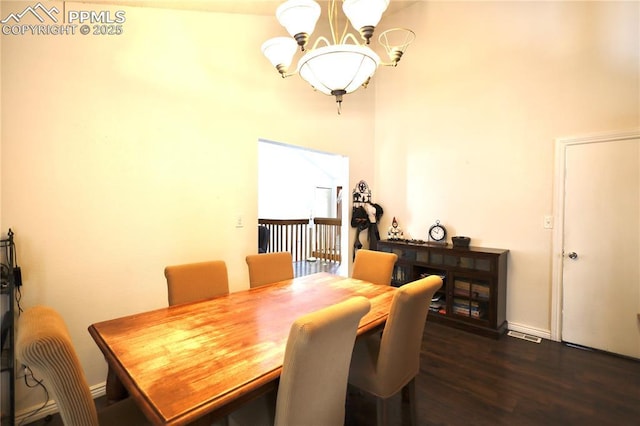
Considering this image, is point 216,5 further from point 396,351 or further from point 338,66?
point 396,351

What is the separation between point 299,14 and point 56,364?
5.95ft

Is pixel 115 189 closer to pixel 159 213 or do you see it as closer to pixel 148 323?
Answer: pixel 159 213

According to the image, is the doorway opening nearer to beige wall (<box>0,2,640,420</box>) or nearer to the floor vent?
beige wall (<box>0,2,640,420</box>)

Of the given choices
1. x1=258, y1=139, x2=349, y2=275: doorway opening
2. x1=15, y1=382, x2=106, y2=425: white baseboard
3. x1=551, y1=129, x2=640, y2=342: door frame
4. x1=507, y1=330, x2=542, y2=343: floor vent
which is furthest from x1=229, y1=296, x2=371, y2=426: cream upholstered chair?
x1=258, y1=139, x2=349, y2=275: doorway opening

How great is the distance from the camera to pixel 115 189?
7.05ft

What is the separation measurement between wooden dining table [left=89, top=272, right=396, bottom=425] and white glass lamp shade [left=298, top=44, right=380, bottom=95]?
137cm

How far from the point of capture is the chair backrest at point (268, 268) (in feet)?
7.72

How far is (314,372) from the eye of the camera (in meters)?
1.09

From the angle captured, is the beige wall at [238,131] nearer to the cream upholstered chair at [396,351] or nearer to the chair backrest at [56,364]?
the chair backrest at [56,364]

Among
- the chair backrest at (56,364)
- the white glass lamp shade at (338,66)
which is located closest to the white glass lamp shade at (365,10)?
the white glass lamp shade at (338,66)

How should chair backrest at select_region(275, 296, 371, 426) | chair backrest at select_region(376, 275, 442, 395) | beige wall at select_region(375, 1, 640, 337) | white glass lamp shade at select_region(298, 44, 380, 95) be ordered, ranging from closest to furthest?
chair backrest at select_region(275, 296, 371, 426) < chair backrest at select_region(376, 275, 442, 395) < white glass lamp shade at select_region(298, 44, 380, 95) < beige wall at select_region(375, 1, 640, 337)

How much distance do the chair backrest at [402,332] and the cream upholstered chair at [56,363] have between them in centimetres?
124

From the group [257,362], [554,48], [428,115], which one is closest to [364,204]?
[428,115]

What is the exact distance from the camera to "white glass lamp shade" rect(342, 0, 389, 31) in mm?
1531
